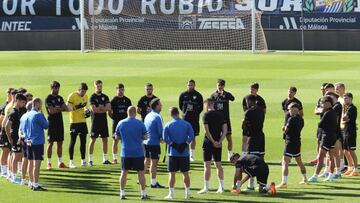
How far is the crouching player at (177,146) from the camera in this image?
750 inches

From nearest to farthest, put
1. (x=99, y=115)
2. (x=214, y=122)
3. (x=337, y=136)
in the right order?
(x=214, y=122) < (x=337, y=136) < (x=99, y=115)

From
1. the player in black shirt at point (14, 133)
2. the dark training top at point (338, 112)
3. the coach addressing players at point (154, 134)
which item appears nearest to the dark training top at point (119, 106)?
the player in black shirt at point (14, 133)

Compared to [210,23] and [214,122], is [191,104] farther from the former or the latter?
[210,23]

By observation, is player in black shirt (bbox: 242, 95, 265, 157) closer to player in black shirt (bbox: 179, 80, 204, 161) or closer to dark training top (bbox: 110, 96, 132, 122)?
player in black shirt (bbox: 179, 80, 204, 161)

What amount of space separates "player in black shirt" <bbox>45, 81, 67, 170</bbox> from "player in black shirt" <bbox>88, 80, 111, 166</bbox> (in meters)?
0.78

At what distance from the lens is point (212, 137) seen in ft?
64.5

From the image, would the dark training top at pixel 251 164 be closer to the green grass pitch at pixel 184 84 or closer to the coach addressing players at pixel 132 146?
the green grass pitch at pixel 184 84

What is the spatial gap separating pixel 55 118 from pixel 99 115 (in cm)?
118

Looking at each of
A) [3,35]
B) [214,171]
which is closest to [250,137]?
[214,171]

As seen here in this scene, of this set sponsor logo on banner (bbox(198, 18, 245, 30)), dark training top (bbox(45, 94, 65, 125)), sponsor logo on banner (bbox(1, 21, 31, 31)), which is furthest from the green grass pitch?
sponsor logo on banner (bbox(1, 21, 31, 31))

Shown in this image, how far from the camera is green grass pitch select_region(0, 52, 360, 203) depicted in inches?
776

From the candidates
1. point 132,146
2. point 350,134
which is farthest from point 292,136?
point 132,146

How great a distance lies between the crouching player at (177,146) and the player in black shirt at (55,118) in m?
4.73

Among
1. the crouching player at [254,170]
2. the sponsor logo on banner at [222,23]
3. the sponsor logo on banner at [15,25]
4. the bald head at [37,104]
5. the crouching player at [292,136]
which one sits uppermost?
the sponsor logo on banner at [15,25]
